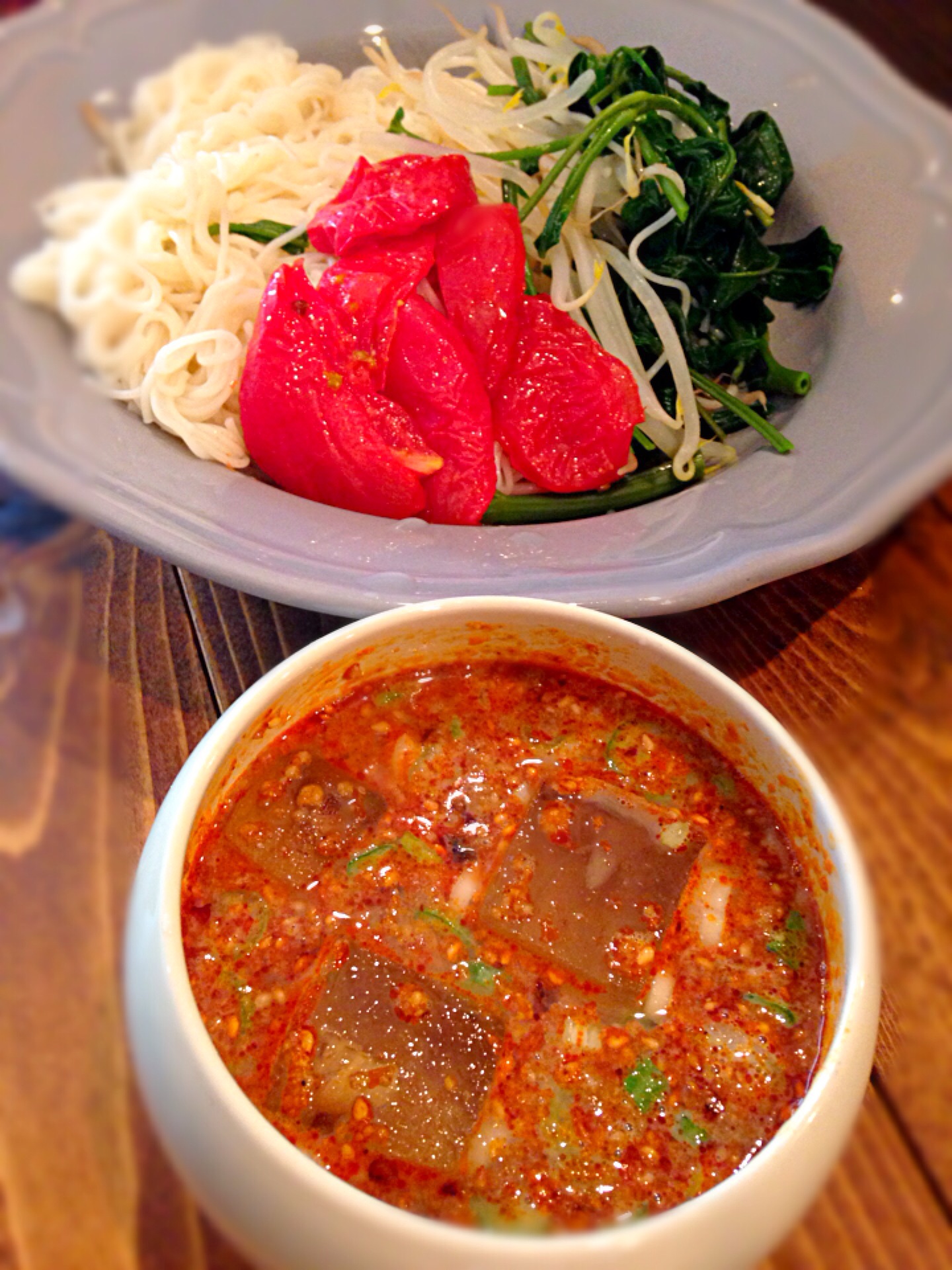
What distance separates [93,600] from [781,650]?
61 centimetres

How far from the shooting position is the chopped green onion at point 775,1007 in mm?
456

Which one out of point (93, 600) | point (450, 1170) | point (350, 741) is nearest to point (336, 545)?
point (93, 600)

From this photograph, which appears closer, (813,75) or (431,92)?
(813,75)

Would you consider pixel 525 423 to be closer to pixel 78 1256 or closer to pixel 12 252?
pixel 12 252

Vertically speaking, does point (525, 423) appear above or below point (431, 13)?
below

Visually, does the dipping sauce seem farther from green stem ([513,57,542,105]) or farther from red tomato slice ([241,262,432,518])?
green stem ([513,57,542,105])

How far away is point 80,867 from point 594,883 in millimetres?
317

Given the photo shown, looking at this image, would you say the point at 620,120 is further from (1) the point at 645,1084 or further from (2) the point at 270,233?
(1) the point at 645,1084

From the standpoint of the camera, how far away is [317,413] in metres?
0.98

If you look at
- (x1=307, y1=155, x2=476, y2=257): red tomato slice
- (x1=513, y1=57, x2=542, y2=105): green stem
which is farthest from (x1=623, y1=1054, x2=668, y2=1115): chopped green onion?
(x1=513, y1=57, x2=542, y2=105): green stem

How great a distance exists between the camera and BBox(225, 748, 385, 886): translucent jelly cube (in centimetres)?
50

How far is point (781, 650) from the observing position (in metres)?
0.81

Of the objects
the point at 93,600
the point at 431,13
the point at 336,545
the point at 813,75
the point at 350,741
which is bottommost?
the point at 93,600

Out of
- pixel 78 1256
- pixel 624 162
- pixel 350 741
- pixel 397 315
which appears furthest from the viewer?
pixel 624 162
